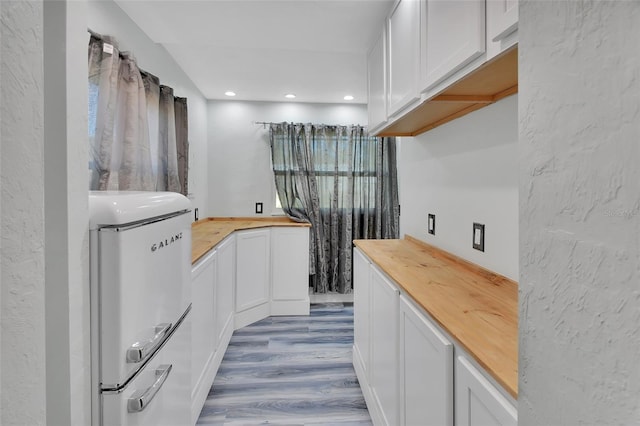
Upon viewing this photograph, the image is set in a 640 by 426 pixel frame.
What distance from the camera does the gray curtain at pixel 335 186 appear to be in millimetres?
3830

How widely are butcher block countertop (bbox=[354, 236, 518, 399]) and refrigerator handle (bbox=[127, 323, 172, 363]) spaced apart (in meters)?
0.85

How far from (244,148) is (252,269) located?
1515 mm

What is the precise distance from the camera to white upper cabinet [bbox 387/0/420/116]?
1543 millimetres

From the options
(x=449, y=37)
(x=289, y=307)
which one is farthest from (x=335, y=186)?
(x=449, y=37)

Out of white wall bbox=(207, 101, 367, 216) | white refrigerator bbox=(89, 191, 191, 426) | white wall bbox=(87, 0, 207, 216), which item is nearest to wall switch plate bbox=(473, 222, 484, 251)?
white refrigerator bbox=(89, 191, 191, 426)

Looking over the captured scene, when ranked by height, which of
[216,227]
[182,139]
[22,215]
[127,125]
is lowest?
[216,227]

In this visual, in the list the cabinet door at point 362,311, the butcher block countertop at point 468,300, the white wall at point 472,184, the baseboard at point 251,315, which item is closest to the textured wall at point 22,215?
the butcher block countertop at point 468,300

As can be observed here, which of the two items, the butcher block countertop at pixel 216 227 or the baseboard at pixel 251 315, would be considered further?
the baseboard at pixel 251 315

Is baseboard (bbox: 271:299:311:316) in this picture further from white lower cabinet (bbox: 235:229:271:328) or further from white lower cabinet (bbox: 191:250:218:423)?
white lower cabinet (bbox: 191:250:218:423)

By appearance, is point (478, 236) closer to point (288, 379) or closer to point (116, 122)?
point (288, 379)

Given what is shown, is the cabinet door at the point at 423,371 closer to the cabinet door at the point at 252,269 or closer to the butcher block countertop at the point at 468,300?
the butcher block countertop at the point at 468,300

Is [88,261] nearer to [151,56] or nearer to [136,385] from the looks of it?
[136,385]

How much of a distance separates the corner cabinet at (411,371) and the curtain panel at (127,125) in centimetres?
150

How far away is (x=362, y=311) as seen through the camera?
7.02 feet
